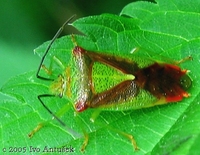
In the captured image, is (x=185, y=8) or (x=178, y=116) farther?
(x=185, y=8)

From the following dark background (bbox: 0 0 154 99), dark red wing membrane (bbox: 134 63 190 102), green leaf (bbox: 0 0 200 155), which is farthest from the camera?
dark background (bbox: 0 0 154 99)

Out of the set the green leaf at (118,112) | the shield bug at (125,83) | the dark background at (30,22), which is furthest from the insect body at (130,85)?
the dark background at (30,22)

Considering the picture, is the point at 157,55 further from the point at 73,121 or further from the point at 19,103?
the point at 19,103

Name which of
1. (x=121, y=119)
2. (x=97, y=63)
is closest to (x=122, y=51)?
(x=97, y=63)

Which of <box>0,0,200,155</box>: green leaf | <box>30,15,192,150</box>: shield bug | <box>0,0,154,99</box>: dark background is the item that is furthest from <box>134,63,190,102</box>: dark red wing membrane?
<box>0,0,154,99</box>: dark background

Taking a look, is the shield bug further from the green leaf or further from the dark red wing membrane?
the green leaf
